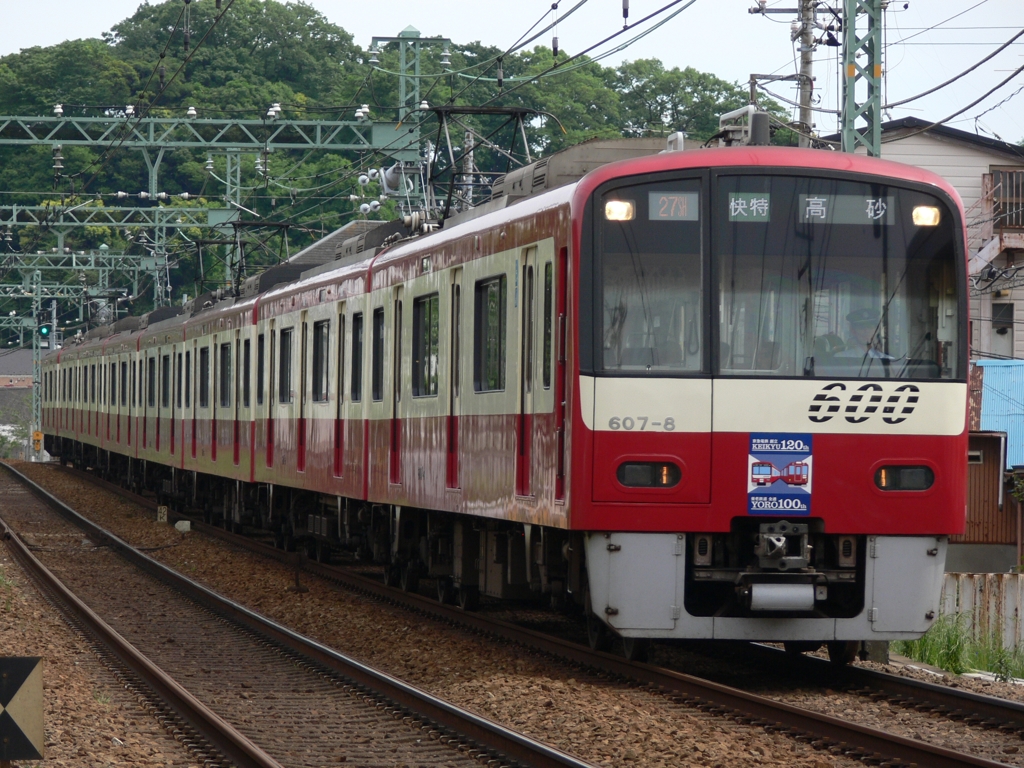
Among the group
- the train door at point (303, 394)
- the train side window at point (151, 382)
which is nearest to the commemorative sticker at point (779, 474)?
the train door at point (303, 394)

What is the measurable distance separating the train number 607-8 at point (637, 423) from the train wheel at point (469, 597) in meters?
4.02

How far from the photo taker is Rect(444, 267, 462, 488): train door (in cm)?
1129

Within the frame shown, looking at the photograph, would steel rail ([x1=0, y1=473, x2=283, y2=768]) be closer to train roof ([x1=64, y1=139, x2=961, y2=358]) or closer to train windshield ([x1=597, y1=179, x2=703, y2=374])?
train windshield ([x1=597, y1=179, x2=703, y2=374])

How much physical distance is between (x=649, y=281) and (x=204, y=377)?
50.1 ft

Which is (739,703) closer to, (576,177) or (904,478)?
(904,478)

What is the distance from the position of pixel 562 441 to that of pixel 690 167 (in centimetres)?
165

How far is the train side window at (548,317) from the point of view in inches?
364

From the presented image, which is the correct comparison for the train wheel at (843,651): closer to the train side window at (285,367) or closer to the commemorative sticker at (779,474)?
the commemorative sticker at (779,474)

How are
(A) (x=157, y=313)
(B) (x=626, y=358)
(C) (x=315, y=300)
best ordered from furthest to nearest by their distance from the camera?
1. (A) (x=157, y=313)
2. (C) (x=315, y=300)
3. (B) (x=626, y=358)

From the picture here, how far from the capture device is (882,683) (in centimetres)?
877

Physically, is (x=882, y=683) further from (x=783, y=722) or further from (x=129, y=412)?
(x=129, y=412)

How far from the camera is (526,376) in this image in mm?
9750

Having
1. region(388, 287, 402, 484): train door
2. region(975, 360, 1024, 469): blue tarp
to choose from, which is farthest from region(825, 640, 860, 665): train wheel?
region(975, 360, 1024, 469): blue tarp

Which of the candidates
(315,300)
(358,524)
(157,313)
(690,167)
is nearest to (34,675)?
(690,167)
